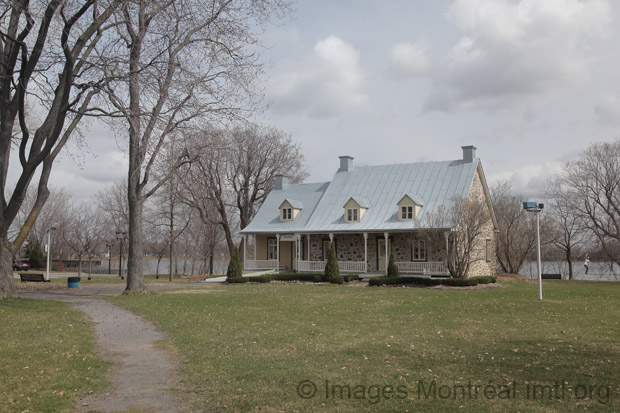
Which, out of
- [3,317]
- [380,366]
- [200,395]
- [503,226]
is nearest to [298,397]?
[200,395]

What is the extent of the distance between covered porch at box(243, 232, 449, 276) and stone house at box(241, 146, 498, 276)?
Result: 5 centimetres

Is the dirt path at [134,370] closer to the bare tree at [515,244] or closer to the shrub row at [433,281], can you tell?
the shrub row at [433,281]

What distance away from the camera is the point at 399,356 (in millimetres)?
7520

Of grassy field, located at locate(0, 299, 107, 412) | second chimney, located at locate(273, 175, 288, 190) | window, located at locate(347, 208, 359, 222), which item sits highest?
second chimney, located at locate(273, 175, 288, 190)

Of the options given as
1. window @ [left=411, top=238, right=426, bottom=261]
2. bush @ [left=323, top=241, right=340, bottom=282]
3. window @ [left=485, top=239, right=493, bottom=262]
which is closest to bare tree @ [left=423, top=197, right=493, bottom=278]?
window @ [left=411, top=238, right=426, bottom=261]

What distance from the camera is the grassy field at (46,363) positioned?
5.56m

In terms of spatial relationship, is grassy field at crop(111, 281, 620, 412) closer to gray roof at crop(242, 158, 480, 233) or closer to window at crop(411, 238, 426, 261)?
window at crop(411, 238, 426, 261)

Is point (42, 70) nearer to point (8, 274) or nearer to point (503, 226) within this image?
point (8, 274)

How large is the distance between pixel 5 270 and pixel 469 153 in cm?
2283

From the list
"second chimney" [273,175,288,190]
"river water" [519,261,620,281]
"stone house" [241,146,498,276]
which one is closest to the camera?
"stone house" [241,146,498,276]

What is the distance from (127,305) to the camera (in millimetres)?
15156

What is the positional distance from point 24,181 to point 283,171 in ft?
84.6

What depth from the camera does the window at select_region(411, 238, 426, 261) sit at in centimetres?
2655

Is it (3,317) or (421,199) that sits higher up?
(421,199)
